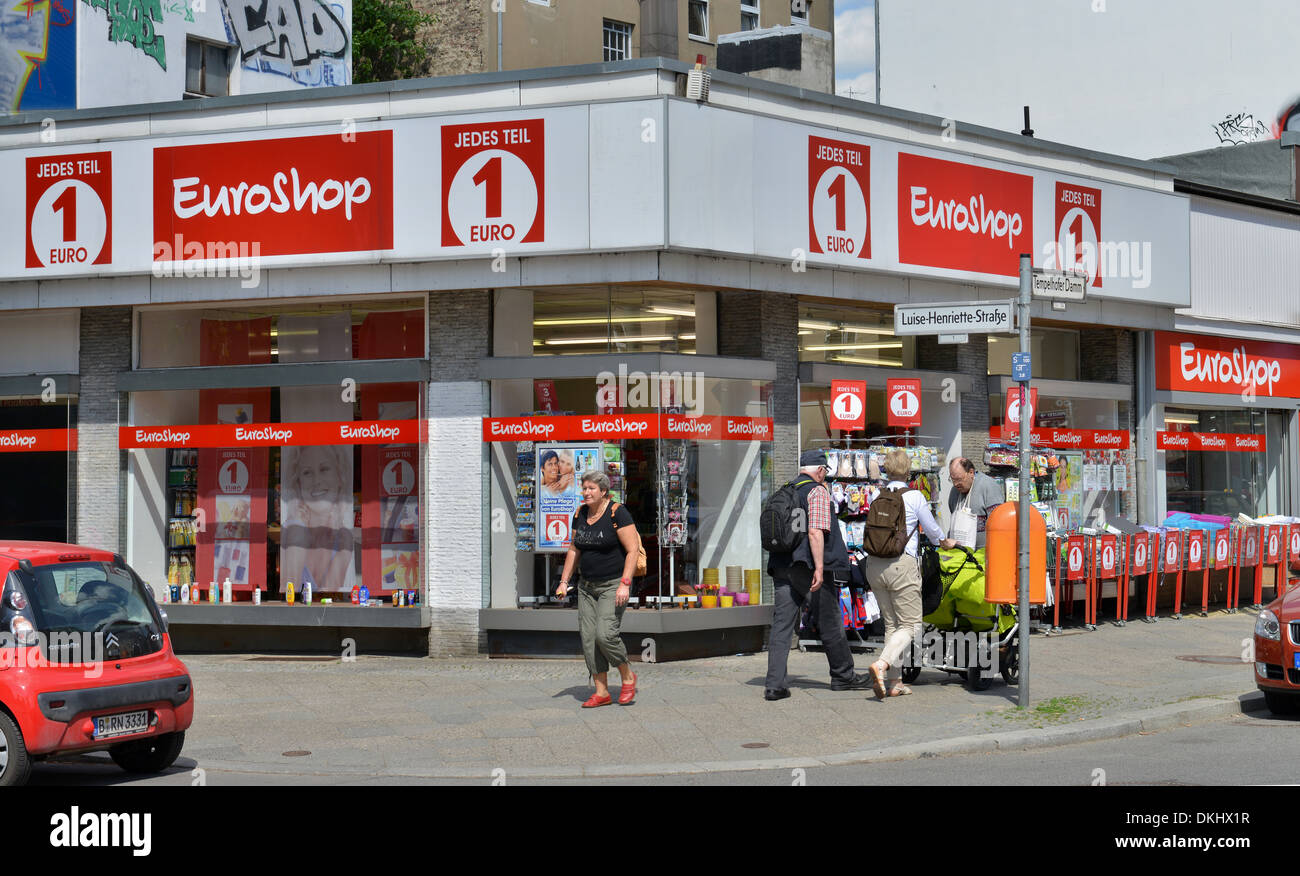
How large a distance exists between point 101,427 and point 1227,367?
15600 millimetres

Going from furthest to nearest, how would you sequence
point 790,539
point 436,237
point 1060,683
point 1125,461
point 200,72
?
1. point 200,72
2. point 1125,461
3. point 436,237
4. point 1060,683
5. point 790,539

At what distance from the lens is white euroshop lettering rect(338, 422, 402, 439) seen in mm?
15312

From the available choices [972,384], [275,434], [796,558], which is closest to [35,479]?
[275,434]

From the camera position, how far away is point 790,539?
11906 millimetres

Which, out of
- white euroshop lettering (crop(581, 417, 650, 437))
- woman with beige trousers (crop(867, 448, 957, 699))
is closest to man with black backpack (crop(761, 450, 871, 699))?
woman with beige trousers (crop(867, 448, 957, 699))

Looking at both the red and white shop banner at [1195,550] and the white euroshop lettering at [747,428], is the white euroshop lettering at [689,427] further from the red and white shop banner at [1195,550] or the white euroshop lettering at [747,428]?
the red and white shop banner at [1195,550]

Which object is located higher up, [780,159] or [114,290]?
[780,159]

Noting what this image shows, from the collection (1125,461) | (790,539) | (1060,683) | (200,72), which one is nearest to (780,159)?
(790,539)

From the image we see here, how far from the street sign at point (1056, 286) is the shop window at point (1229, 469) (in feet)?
28.4

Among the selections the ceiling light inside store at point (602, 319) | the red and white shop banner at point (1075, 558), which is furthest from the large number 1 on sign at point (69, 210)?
the red and white shop banner at point (1075, 558)

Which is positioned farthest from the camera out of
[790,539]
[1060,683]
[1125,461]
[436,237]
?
[1125,461]

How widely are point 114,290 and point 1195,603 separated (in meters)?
14.7

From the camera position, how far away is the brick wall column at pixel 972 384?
17.3 metres
